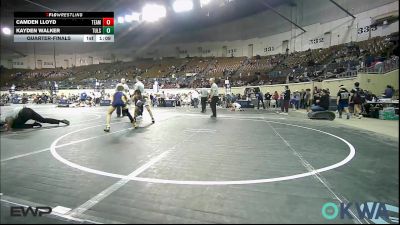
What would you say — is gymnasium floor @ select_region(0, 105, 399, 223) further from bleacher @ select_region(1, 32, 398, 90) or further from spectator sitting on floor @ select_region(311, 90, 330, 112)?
bleacher @ select_region(1, 32, 398, 90)

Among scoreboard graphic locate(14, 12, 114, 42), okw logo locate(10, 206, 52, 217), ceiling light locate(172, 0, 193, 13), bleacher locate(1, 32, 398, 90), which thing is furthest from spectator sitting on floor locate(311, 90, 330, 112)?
ceiling light locate(172, 0, 193, 13)

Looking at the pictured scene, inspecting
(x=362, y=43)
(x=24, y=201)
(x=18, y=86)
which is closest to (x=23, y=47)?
(x=18, y=86)

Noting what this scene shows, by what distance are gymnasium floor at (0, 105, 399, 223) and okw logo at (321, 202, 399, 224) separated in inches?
3.0

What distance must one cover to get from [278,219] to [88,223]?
5.37ft

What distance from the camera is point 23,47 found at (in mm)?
49438

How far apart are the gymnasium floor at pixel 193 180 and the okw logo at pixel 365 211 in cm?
8

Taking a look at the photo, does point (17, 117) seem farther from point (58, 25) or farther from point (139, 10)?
point (139, 10)

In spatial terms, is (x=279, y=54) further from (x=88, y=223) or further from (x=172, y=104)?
(x=88, y=223)

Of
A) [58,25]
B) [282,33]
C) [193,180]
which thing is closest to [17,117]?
[58,25]

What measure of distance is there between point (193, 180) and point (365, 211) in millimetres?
1864

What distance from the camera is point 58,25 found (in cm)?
1146

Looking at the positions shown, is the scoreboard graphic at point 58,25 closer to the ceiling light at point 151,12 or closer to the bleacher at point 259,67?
the bleacher at point 259,67

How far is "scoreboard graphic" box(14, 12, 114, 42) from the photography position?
1152 centimetres

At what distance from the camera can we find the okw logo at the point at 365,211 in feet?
7.78
